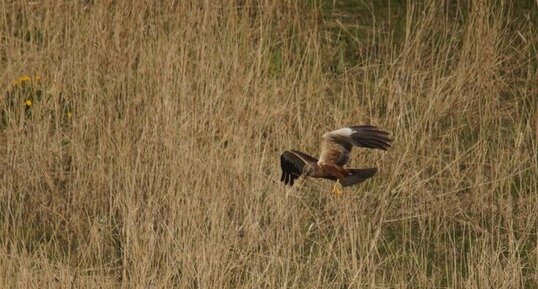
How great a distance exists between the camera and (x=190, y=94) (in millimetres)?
6367

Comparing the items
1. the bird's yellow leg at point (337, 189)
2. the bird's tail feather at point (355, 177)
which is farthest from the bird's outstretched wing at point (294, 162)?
the bird's yellow leg at point (337, 189)

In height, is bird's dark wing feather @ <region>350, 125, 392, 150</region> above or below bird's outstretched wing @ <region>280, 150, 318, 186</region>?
above

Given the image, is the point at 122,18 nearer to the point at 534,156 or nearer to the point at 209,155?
the point at 209,155

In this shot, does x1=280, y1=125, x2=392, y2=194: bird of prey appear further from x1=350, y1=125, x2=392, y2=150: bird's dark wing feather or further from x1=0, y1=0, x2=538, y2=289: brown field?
x1=0, y1=0, x2=538, y2=289: brown field

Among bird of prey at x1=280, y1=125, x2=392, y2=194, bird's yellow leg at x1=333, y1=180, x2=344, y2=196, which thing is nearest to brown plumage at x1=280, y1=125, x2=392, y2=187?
bird of prey at x1=280, y1=125, x2=392, y2=194

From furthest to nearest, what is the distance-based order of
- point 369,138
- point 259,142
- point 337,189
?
point 259,142 < point 337,189 < point 369,138

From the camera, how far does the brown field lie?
17.1 feet

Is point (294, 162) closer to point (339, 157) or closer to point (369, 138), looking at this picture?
point (339, 157)

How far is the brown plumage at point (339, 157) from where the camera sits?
5219 millimetres

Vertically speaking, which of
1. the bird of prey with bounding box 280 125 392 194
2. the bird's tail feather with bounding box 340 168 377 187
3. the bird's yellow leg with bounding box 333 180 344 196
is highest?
the bird of prey with bounding box 280 125 392 194

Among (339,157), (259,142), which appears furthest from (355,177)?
(259,142)

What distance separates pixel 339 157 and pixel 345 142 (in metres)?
0.06

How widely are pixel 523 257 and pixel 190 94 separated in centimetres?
170

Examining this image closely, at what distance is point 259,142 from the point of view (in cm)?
603
